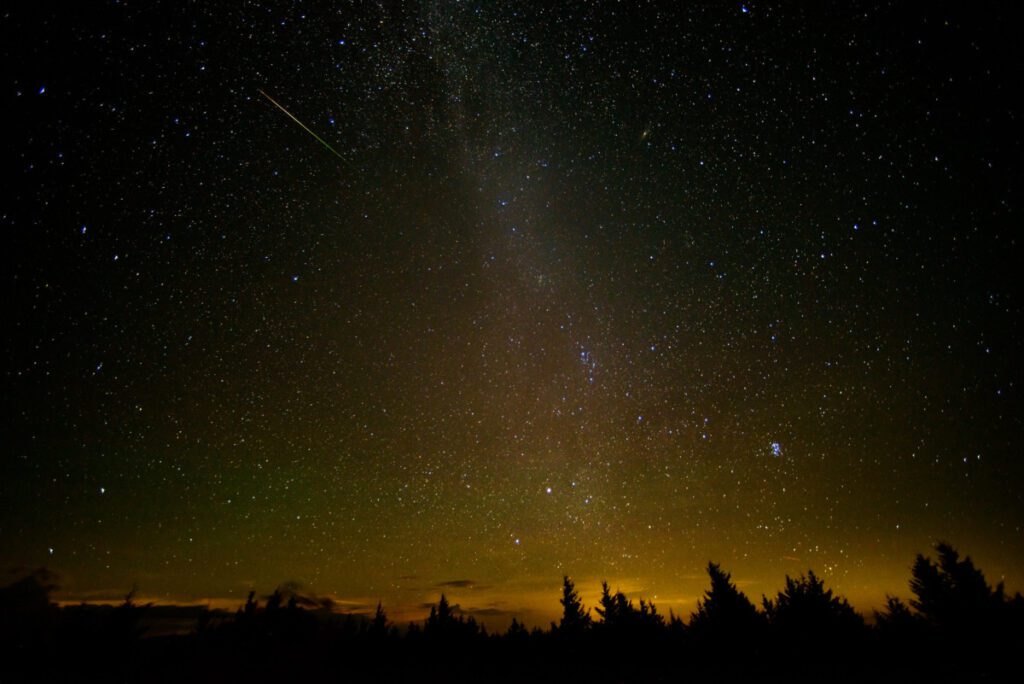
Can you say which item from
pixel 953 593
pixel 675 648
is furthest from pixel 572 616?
pixel 953 593

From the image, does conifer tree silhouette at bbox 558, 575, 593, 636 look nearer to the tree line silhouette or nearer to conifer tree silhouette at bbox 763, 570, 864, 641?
the tree line silhouette

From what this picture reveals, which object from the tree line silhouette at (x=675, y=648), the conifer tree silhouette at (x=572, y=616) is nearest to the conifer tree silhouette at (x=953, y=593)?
the tree line silhouette at (x=675, y=648)

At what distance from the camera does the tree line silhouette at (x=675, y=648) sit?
63.5 ft

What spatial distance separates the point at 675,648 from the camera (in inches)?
1163

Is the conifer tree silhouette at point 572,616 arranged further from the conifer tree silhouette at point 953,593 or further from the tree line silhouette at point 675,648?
the conifer tree silhouette at point 953,593

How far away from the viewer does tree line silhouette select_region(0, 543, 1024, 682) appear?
762 inches

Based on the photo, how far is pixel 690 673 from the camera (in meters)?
19.8

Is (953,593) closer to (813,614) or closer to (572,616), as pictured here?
(813,614)

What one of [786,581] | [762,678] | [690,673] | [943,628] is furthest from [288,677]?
[943,628]

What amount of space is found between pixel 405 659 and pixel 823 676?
121 feet

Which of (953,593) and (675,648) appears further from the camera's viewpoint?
(675,648)

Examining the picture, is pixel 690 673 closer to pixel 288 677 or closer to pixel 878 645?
pixel 878 645

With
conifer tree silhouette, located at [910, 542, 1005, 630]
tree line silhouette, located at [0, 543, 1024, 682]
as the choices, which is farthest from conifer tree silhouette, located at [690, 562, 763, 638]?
conifer tree silhouette, located at [910, 542, 1005, 630]

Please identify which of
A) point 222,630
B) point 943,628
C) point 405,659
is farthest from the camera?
point 222,630
